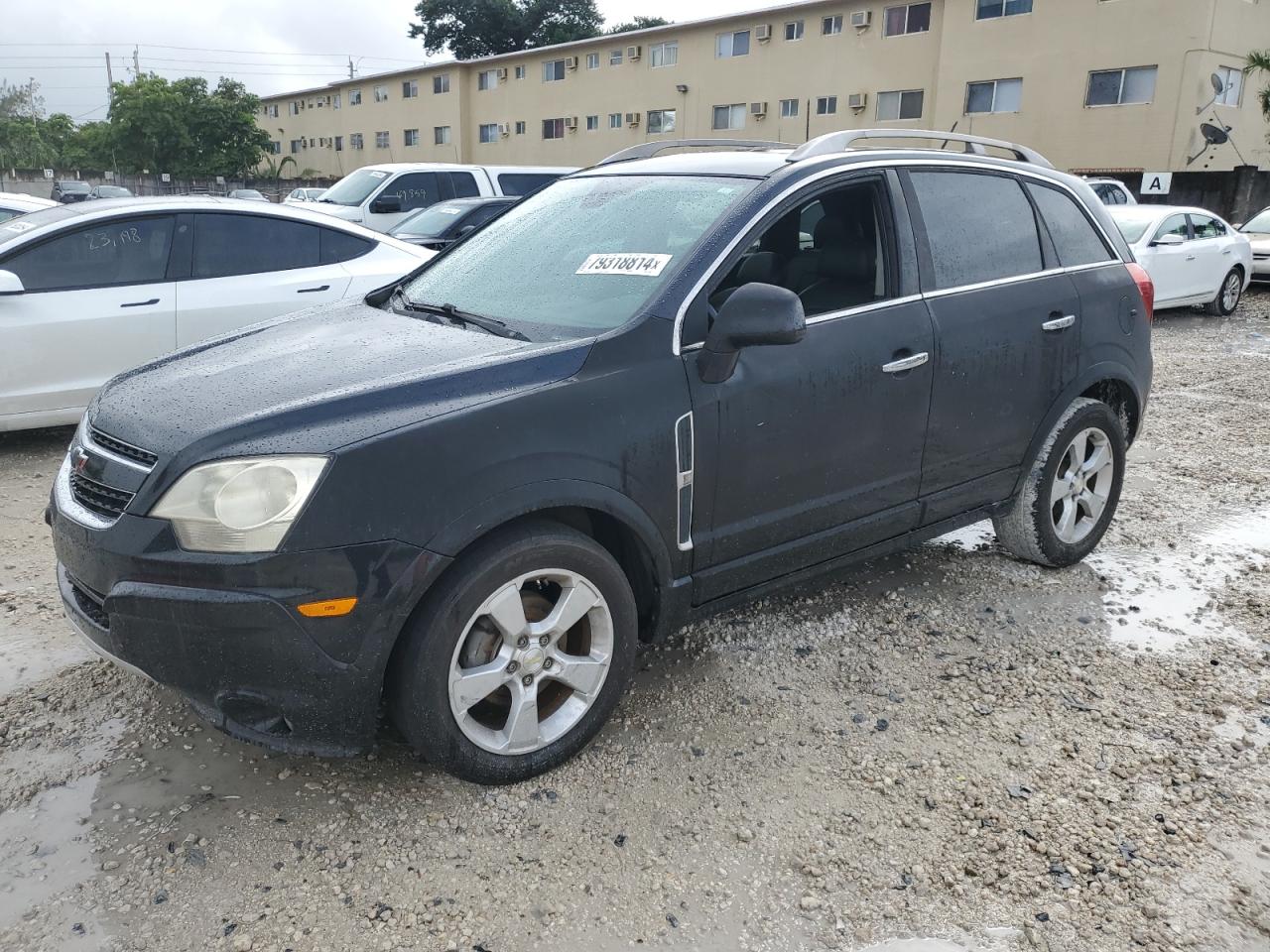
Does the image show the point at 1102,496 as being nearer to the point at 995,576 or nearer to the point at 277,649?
the point at 995,576

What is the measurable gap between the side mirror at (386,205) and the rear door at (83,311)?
7917mm

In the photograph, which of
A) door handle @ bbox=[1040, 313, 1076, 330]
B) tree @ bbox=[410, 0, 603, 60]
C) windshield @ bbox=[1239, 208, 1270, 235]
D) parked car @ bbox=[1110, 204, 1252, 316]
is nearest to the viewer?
door handle @ bbox=[1040, 313, 1076, 330]

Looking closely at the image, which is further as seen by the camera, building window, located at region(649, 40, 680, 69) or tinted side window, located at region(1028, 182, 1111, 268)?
building window, located at region(649, 40, 680, 69)

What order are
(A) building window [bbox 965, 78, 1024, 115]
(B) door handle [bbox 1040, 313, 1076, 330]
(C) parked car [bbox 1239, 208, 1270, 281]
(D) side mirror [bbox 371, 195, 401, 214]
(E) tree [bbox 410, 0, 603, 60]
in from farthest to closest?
(E) tree [bbox 410, 0, 603, 60] → (A) building window [bbox 965, 78, 1024, 115] → (C) parked car [bbox 1239, 208, 1270, 281] → (D) side mirror [bbox 371, 195, 401, 214] → (B) door handle [bbox 1040, 313, 1076, 330]

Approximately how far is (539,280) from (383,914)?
2016mm

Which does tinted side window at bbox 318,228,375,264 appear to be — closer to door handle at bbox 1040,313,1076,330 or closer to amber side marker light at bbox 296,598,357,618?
door handle at bbox 1040,313,1076,330

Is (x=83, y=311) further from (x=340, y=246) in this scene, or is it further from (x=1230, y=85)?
(x=1230, y=85)

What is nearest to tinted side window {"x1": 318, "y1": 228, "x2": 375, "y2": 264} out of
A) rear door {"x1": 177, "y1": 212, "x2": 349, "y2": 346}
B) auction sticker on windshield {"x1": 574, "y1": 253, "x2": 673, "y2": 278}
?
rear door {"x1": 177, "y1": 212, "x2": 349, "y2": 346}

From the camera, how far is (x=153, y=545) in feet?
7.97

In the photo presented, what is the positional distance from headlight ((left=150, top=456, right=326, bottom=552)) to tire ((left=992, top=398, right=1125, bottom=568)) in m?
3.02

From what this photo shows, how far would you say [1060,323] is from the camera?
4.05 m

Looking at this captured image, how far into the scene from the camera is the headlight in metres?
2.38

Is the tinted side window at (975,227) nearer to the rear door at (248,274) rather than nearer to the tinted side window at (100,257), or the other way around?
the rear door at (248,274)

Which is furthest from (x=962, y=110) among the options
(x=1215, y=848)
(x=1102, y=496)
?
(x=1215, y=848)
